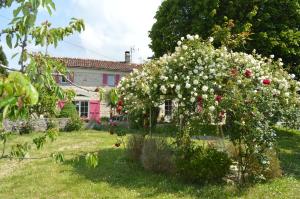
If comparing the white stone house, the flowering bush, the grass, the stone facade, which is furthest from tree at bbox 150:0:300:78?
the stone facade

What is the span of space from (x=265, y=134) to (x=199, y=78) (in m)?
2.15

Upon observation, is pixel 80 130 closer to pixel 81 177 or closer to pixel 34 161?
pixel 34 161

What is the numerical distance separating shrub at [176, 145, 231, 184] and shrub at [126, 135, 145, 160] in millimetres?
2606

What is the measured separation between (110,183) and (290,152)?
31.7 feet

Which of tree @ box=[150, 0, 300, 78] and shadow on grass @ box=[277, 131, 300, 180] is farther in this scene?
tree @ box=[150, 0, 300, 78]

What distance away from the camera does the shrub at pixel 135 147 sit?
45.3 ft

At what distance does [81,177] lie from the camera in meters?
12.1

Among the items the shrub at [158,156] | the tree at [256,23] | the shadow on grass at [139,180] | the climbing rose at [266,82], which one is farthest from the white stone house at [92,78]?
the climbing rose at [266,82]

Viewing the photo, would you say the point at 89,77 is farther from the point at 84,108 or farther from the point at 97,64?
the point at 84,108

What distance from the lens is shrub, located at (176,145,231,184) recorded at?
1099cm

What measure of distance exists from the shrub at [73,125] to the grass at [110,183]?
12.3 meters

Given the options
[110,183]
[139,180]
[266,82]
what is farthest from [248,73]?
[110,183]

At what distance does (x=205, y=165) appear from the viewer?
11.0 meters

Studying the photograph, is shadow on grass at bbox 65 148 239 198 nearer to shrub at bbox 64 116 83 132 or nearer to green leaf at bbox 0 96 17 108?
green leaf at bbox 0 96 17 108
